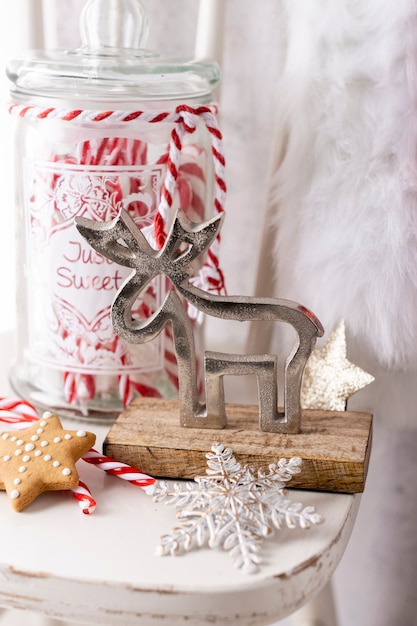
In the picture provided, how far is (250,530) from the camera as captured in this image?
1.40 ft

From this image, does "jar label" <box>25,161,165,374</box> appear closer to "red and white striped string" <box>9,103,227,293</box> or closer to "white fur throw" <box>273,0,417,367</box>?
"red and white striped string" <box>9,103,227,293</box>

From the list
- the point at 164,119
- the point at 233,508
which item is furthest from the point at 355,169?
the point at 233,508

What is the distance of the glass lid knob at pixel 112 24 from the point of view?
0.56m

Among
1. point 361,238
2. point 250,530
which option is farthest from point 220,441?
point 361,238

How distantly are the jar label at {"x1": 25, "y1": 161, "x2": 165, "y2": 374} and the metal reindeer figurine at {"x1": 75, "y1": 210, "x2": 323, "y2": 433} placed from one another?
0.21ft

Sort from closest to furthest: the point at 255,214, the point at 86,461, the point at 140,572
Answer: the point at 140,572
the point at 86,461
the point at 255,214

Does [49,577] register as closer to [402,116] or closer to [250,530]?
[250,530]

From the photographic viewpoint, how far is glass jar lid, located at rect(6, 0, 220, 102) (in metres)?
0.53

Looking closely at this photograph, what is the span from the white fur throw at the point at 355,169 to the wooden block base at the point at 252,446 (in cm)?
10

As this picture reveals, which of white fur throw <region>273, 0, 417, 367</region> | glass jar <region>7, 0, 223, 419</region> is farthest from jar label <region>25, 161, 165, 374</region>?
white fur throw <region>273, 0, 417, 367</region>

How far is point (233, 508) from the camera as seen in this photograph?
17.1 inches

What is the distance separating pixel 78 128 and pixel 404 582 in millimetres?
644

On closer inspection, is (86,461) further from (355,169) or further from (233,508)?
(355,169)

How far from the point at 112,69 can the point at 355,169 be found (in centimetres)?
19
